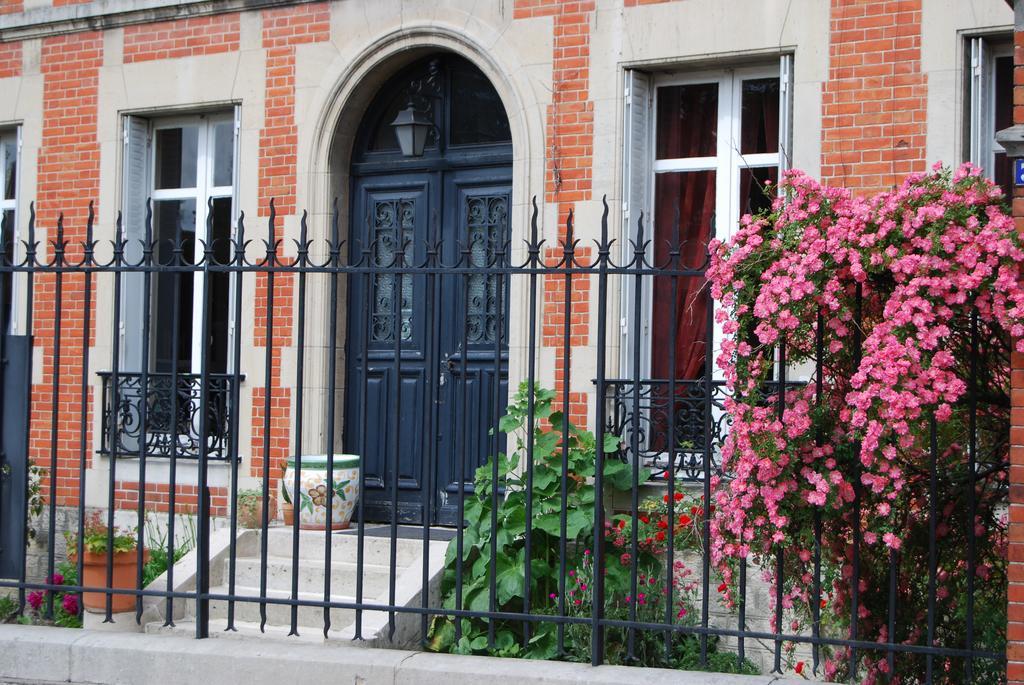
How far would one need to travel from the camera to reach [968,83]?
27.2ft

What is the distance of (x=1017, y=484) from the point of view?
4941mm

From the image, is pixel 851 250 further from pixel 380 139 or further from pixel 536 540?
pixel 380 139

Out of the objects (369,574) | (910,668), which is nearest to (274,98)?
(369,574)

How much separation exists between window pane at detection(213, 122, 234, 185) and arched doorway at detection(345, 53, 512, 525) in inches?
43.3

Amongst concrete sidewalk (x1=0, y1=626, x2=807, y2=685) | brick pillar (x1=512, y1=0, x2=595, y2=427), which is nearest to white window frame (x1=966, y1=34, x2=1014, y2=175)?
brick pillar (x1=512, y1=0, x2=595, y2=427)

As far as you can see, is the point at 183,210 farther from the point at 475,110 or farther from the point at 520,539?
the point at 520,539

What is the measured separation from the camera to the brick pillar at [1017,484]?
A: 4.90 m

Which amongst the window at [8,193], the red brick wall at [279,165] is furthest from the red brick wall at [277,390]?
the window at [8,193]

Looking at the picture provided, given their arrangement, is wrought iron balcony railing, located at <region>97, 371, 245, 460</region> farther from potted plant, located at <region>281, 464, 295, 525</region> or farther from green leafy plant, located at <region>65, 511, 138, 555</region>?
green leafy plant, located at <region>65, 511, 138, 555</region>

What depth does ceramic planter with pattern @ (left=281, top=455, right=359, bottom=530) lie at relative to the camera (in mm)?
8594

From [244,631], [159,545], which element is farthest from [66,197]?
[244,631]

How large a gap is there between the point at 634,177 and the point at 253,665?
4.53 m

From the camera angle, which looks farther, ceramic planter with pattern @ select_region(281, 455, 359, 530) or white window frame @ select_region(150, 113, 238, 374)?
white window frame @ select_region(150, 113, 238, 374)

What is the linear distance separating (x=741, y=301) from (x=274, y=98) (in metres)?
5.80
